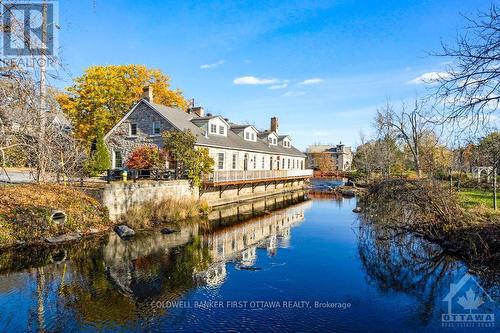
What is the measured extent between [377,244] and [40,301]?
12663mm

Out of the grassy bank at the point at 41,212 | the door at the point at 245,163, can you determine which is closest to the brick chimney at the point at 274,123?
the door at the point at 245,163

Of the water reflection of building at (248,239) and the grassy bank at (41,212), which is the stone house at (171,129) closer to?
the water reflection of building at (248,239)

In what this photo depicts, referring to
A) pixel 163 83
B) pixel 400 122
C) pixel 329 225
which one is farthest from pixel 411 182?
pixel 163 83

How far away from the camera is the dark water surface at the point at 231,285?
7727 millimetres

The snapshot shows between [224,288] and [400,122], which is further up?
[400,122]

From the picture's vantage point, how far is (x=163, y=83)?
38.3 m

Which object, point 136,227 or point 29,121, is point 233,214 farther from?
point 29,121

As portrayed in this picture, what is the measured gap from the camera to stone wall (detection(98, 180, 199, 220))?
17.2 m

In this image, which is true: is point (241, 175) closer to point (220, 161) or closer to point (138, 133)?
point (220, 161)

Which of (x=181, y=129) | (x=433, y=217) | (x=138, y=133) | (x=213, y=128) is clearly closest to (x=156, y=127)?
(x=138, y=133)

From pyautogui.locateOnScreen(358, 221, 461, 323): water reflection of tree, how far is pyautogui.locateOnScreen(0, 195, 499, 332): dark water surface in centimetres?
4

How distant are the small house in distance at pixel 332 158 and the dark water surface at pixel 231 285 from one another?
198 feet
